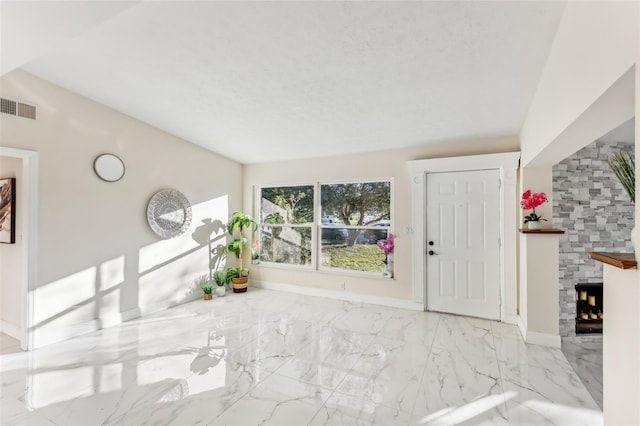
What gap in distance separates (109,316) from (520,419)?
165 inches

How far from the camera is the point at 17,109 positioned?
288 cm

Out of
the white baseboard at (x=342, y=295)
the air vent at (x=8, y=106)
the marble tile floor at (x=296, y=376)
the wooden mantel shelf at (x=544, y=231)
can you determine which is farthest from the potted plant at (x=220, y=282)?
the wooden mantel shelf at (x=544, y=231)

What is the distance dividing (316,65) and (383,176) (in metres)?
2.18

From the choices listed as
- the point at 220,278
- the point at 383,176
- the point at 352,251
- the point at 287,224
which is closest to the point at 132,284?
the point at 220,278

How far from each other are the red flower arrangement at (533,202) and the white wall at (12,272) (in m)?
5.23

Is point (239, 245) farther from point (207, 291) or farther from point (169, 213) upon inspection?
point (169, 213)

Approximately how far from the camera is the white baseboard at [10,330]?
3.16 m

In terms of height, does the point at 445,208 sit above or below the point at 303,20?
below

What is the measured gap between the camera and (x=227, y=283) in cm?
505

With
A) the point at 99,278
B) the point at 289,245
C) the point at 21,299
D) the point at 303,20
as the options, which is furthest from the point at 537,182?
the point at 21,299

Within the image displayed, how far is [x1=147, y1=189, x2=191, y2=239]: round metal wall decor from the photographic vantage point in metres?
4.01

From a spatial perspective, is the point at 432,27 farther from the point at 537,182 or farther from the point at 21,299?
the point at 21,299

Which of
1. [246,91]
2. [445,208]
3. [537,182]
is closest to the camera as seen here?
[246,91]

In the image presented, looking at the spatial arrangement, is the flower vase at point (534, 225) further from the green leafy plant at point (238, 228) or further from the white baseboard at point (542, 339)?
the green leafy plant at point (238, 228)
